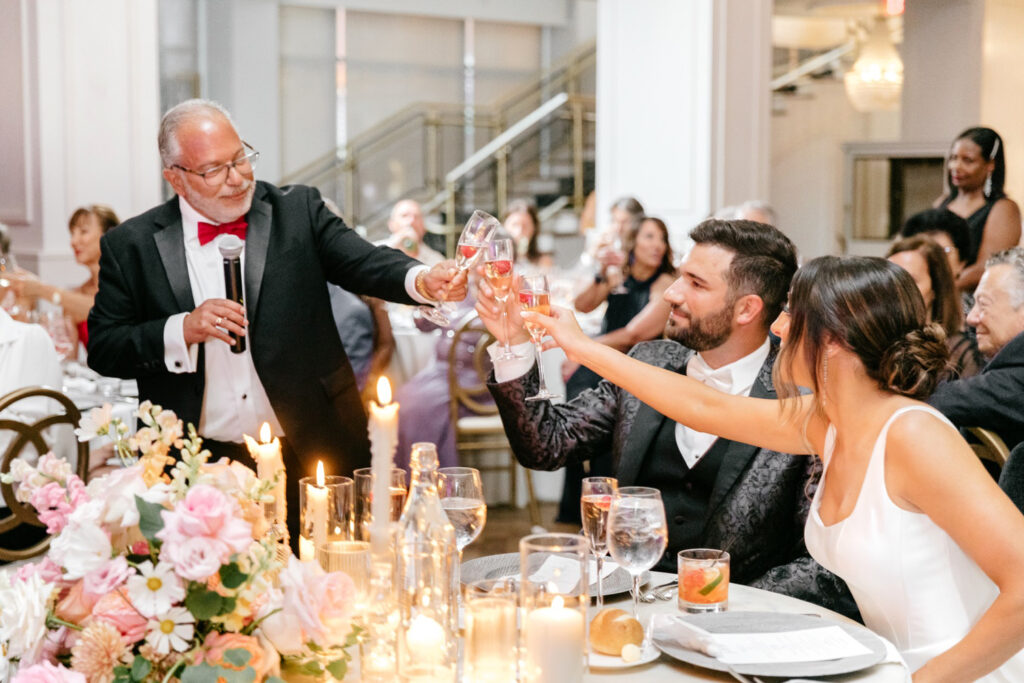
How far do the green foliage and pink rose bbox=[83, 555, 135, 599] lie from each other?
0.04m

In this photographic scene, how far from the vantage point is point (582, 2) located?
508 inches

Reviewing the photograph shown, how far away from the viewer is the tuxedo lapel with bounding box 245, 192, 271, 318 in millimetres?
2709

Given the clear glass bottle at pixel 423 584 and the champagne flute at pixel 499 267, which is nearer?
the clear glass bottle at pixel 423 584

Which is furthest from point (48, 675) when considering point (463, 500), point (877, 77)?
point (877, 77)

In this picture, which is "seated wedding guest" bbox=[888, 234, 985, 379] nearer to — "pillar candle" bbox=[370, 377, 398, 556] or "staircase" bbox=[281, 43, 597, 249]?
"pillar candle" bbox=[370, 377, 398, 556]

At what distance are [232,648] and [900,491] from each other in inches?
44.5

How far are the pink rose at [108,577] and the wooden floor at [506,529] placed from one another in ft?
11.6

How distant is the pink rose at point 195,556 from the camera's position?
43.7 inches

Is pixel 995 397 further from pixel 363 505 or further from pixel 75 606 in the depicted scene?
pixel 75 606

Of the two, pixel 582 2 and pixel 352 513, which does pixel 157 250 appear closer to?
pixel 352 513

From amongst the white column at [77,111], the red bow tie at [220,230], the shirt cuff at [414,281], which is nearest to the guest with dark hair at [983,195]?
the shirt cuff at [414,281]

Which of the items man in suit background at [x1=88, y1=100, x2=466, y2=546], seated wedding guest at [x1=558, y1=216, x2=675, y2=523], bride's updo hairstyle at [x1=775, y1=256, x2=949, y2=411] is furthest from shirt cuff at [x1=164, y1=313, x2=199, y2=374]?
seated wedding guest at [x1=558, y1=216, x2=675, y2=523]

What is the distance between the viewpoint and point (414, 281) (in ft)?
8.60

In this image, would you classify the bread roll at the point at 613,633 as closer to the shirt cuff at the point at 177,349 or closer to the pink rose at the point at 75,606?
the pink rose at the point at 75,606
